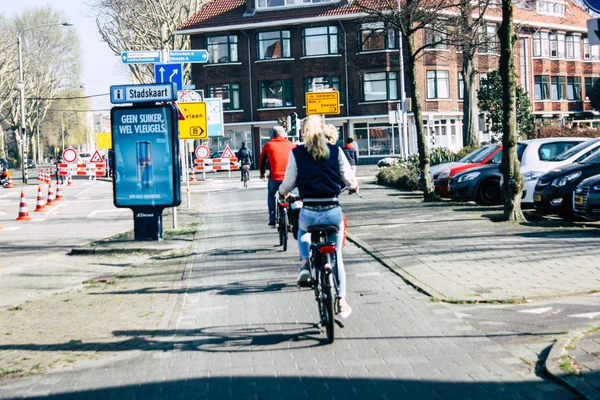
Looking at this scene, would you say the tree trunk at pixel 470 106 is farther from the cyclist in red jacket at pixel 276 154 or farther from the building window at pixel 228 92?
the cyclist in red jacket at pixel 276 154

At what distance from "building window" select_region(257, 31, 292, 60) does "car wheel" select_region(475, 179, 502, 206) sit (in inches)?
1627

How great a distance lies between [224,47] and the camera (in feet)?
197

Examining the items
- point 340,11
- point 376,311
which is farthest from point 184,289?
point 340,11

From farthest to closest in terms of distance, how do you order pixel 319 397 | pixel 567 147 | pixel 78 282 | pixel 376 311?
pixel 567 147 → pixel 78 282 → pixel 376 311 → pixel 319 397

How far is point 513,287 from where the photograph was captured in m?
8.82

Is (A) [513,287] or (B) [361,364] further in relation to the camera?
(A) [513,287]

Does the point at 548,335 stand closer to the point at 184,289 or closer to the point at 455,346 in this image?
the point at 455,346

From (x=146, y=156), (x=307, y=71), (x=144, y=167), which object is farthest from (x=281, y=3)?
(x=144, y=167)

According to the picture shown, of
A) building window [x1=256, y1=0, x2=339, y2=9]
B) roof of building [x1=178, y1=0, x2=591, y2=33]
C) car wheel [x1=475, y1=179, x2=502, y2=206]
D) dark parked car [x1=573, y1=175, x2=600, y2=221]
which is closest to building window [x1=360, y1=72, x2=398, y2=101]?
roof of building [x1=178, y1=0, x2=591, y2=33]

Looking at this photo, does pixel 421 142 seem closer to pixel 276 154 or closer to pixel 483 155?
pixel 483 155

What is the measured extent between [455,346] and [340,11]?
52.1m

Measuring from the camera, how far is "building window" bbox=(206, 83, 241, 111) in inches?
2366

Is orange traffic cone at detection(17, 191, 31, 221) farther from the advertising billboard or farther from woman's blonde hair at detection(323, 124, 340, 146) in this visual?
woman's blonde hair at detection(323, 124, 340, 146)

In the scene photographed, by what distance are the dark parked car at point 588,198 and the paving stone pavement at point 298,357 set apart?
5.21 m
